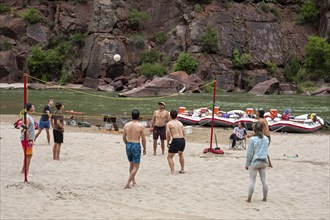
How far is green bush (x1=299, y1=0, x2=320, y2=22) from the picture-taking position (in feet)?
232

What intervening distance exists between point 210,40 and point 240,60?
4744 mm

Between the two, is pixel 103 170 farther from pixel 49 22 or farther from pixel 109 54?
pixel 49 22

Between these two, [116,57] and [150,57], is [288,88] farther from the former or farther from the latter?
[116,57]

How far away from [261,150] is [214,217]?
1.57m

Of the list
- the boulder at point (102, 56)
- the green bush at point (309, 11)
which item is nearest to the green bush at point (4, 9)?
the boulder at point (102, 56)

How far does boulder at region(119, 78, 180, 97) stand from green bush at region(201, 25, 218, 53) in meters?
13.2

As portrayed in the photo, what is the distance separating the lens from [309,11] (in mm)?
70875

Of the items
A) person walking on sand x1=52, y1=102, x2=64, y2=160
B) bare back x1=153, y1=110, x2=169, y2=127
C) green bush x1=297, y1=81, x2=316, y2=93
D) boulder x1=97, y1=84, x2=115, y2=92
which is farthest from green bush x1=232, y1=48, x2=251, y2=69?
person walking on sand x1=52, y1=102, x2=64, y2=160

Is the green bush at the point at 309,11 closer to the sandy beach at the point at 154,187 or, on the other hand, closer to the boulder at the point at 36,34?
the boulder at the point at 36,34

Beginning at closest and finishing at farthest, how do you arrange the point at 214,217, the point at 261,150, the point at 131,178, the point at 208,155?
the point at 214,217 → the point at 261,150 → the point at 131,178 → the point at 208,155

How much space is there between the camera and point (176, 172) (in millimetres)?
11977

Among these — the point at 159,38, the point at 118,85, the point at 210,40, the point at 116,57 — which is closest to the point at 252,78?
the point at 210,40

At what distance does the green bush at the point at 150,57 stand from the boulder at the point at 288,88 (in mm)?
17465

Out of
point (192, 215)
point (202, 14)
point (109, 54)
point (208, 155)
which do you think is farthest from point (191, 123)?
point (202, 14)
